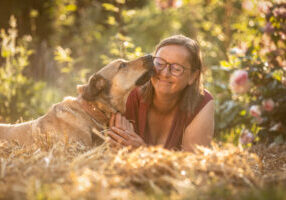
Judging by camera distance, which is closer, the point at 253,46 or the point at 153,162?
the point at 153,162

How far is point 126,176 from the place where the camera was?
2.16 metres

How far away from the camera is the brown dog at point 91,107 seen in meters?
3.63

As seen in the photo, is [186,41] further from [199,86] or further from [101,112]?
[101,112]

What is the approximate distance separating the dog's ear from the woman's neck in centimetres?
62

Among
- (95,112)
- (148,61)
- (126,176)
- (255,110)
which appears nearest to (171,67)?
(148,61)

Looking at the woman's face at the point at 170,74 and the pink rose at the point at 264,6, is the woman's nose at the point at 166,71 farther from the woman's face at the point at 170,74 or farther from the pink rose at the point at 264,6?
the pink rose at the point at 264,6

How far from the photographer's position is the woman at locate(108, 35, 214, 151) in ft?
12.0

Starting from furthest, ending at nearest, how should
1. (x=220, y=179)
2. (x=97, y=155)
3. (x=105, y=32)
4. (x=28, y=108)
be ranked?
1. (x=105, y=32)
2. (x=28, y=108)
3. (x=97, y=155)
4. (x=220, y=179)

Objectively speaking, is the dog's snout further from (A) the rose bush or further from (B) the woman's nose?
(A) the rose bush

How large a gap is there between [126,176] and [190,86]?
1.93 metres

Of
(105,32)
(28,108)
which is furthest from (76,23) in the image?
(28,108)

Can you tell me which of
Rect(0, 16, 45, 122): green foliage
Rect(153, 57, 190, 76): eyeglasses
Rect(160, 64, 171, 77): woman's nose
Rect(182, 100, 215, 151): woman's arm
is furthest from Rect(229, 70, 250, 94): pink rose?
Rect(0, 16, 45, 122): green foliage

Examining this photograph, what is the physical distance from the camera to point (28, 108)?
5473 millimetres

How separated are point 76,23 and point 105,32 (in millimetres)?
1195
